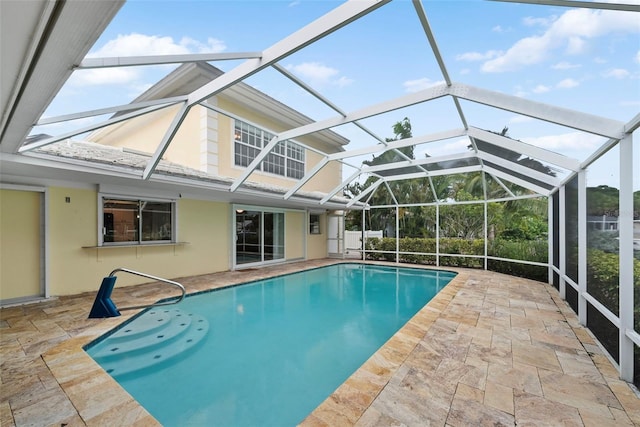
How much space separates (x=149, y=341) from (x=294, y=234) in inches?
355

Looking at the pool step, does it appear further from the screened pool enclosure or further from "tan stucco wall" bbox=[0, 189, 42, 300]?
the screened pool enclosure

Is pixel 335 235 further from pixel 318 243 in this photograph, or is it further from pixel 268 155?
pixel 268 155

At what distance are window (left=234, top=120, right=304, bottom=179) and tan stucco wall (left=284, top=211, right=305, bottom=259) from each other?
73.9 inches

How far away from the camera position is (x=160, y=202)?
8289mm

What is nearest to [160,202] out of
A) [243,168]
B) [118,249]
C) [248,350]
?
[118,249]

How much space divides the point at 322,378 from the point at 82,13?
4296 millimetres

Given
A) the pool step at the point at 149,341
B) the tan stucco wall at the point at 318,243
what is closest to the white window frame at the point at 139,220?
the pool step at the point at 149,341

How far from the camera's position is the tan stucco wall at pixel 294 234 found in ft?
42.5

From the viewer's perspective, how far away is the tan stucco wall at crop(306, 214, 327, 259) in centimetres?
1423

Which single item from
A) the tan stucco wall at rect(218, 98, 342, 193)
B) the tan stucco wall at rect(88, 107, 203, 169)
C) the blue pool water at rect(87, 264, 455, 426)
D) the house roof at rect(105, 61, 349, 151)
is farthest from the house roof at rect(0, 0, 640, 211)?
the blue pool water at rect(87, 264, 455, 426)

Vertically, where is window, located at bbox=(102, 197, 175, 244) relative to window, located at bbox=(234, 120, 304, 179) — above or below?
below

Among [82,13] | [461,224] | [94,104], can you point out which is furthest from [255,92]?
[461,224]

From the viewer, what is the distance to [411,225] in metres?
15.6

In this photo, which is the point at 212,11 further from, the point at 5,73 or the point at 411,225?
the point at 411,225
